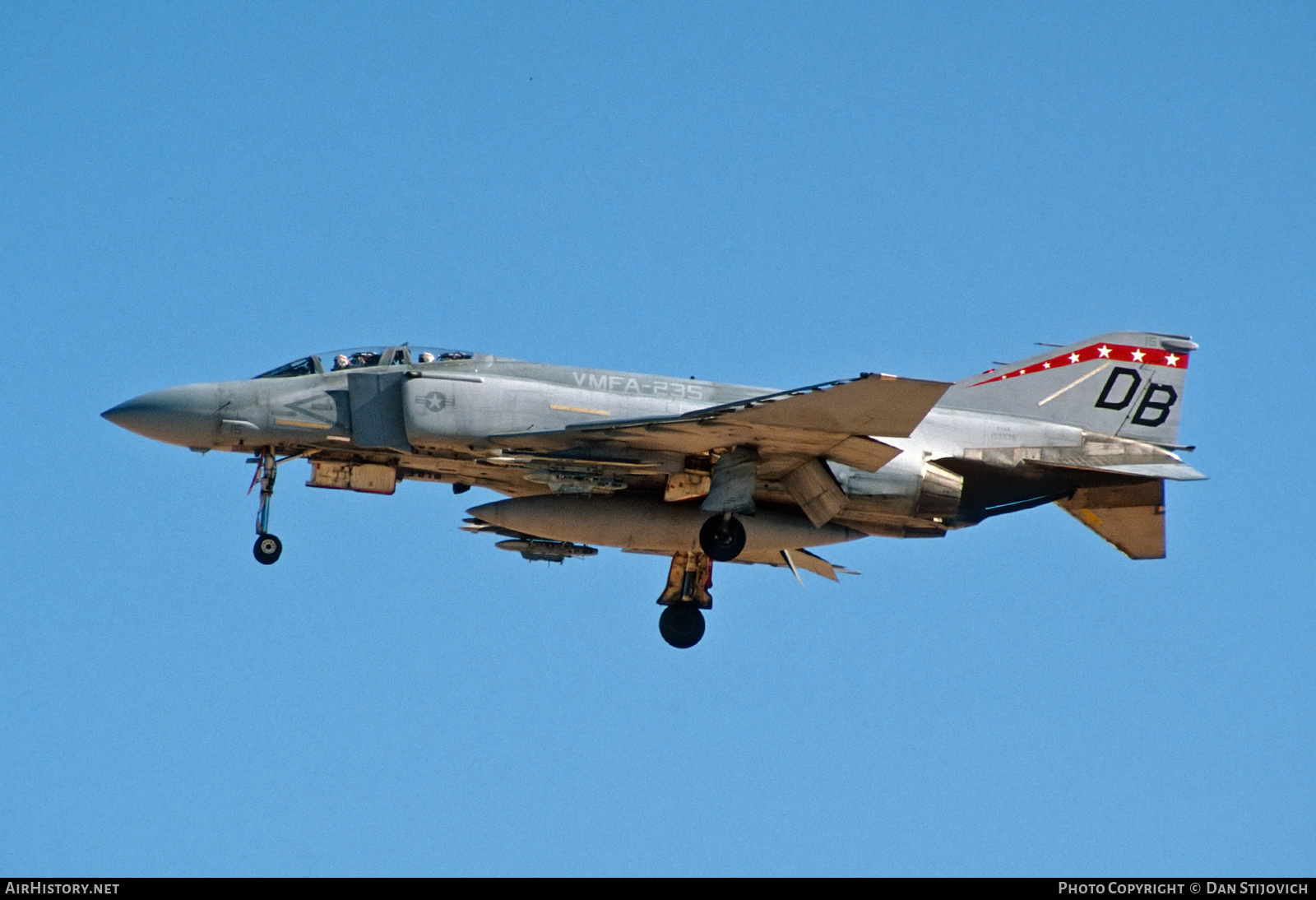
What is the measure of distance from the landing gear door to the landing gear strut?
1.11 m

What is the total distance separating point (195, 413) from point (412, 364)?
2589 mm

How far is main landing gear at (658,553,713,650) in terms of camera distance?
20.8 meters

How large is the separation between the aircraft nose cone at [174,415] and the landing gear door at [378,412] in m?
1.64

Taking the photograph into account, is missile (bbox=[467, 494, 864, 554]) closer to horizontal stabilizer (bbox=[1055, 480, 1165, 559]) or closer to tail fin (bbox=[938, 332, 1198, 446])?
tail fin (bbox=[938, 332, 1198, 446])

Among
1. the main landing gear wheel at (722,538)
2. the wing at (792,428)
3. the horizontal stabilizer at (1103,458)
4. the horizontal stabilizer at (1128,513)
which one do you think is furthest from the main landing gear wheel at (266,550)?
the horizontal stabilizer at (1128,513)

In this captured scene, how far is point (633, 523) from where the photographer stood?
746 inches

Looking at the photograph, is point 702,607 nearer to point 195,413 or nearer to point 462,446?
point 462,446

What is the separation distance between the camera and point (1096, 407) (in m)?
20.0

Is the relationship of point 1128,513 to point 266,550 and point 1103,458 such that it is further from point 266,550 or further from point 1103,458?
point 266,550

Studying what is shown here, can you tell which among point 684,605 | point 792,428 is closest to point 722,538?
point 792,428
